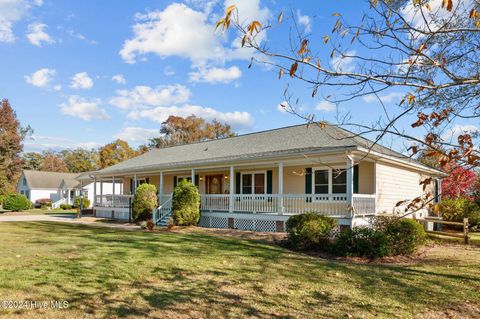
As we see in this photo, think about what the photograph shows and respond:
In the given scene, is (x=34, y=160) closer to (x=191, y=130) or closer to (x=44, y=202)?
(x=44, y=202)

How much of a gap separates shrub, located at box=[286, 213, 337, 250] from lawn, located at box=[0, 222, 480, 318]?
116cm

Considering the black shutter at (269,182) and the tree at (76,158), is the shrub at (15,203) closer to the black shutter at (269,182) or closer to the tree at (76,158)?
the black shutter at (269,182)

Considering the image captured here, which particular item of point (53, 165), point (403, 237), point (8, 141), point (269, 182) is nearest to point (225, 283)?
point (403, 237)

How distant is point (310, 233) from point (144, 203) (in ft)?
37.5

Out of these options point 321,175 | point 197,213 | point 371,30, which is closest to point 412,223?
point 321,175

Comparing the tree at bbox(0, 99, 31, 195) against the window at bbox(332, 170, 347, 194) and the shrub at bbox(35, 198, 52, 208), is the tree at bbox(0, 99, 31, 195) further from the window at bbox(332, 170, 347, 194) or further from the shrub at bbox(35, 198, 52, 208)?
the window at bbox(332, 170, 347, 194)

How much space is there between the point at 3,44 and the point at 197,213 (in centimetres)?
1140

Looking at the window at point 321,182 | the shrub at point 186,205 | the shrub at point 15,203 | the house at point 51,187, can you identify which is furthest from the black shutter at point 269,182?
the house at point 51,187

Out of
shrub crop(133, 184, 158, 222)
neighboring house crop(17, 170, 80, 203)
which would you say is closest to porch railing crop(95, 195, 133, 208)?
shrub crop(133, 184, 158, 222)

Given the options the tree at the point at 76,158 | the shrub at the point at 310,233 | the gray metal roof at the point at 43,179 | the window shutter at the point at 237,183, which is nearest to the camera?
the shrub at the point at 310,233

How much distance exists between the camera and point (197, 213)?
17688mm

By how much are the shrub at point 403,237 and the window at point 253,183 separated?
8842 mm

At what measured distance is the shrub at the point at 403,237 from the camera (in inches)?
405

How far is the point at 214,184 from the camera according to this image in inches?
867
